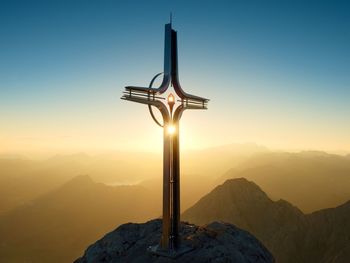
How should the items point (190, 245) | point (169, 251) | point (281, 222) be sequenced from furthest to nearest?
point (281, 222) < point (190, 245) < point (169, 251)

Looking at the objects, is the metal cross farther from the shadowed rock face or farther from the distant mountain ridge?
the distant mountain ridge

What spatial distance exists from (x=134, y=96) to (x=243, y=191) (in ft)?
288

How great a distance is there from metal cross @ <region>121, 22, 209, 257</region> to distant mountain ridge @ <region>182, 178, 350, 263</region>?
2119 inches

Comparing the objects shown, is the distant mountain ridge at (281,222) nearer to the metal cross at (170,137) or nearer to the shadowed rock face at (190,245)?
the shadowed rock face at (190,245)

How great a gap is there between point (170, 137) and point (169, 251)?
5.97 m

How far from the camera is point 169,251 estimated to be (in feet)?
65.8

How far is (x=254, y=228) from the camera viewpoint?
302 feet

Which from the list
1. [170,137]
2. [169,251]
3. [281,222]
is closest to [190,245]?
[169,251]

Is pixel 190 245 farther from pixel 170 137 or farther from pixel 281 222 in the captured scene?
pixel 281 222

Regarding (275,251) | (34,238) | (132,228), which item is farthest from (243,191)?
(34,238)

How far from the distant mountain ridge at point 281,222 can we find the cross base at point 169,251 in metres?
53.0

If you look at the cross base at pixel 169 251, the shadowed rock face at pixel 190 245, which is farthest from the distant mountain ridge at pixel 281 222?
the cross base at pixel 169 251

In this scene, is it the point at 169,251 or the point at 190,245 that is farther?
the point at 190,245

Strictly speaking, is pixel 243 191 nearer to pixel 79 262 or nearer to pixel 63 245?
pixel 79 262
